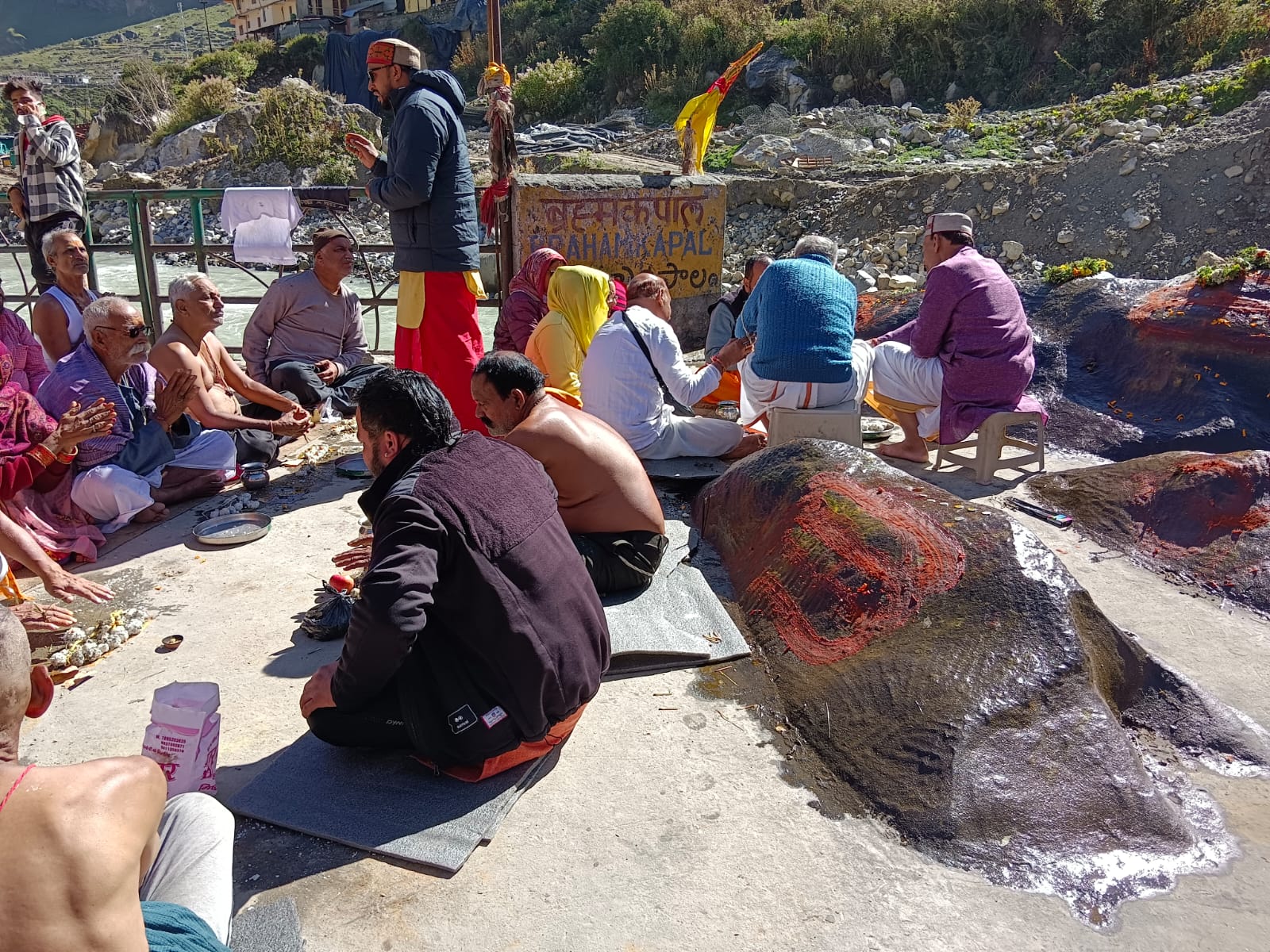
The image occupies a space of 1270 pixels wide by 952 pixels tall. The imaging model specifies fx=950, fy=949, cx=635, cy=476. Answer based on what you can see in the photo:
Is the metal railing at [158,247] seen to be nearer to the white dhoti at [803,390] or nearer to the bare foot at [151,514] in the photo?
the white dhoti at [803,390]

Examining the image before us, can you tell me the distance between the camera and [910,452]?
212 inches

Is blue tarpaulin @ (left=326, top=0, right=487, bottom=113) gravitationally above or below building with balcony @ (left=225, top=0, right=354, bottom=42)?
below

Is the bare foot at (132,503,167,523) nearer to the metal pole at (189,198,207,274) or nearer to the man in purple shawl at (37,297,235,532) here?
the man in purple shawl at (37,297,235,532)

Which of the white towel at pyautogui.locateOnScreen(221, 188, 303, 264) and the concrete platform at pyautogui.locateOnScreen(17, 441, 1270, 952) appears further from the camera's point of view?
the white towel at pyautogui.locateOnScreen(221, 188, 303, 264)

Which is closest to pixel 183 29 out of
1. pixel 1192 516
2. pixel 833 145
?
pixel 833 145

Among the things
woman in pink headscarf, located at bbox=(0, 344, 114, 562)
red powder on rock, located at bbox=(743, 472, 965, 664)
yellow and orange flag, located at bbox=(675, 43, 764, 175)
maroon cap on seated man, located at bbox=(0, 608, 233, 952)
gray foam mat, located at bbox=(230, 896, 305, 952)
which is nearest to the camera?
maroon cap on seated man, located at bbox=(0, 608, 233, 952)

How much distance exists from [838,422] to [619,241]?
284cm

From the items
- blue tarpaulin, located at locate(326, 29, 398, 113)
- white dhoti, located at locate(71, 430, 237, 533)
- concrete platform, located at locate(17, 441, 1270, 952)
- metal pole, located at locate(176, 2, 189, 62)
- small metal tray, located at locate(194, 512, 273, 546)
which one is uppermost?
metal pole, located at locate(176, 2, 189, 62)

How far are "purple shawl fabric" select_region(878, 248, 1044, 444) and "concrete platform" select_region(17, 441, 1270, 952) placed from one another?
1.95 metres

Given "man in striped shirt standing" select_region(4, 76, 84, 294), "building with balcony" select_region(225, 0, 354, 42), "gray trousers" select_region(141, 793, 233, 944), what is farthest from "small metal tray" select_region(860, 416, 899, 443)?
"building with balcony" select_region(225, 0, 354, 42)

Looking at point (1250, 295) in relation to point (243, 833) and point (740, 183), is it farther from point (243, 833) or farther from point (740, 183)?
point (740, 183)

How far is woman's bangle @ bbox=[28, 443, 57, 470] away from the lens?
12.5 feet

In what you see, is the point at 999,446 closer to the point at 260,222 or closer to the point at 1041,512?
the point at 1041,512

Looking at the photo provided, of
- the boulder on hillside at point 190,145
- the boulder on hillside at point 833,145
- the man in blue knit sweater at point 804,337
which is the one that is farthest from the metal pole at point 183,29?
the man in blue knit sweater at point 804,337
